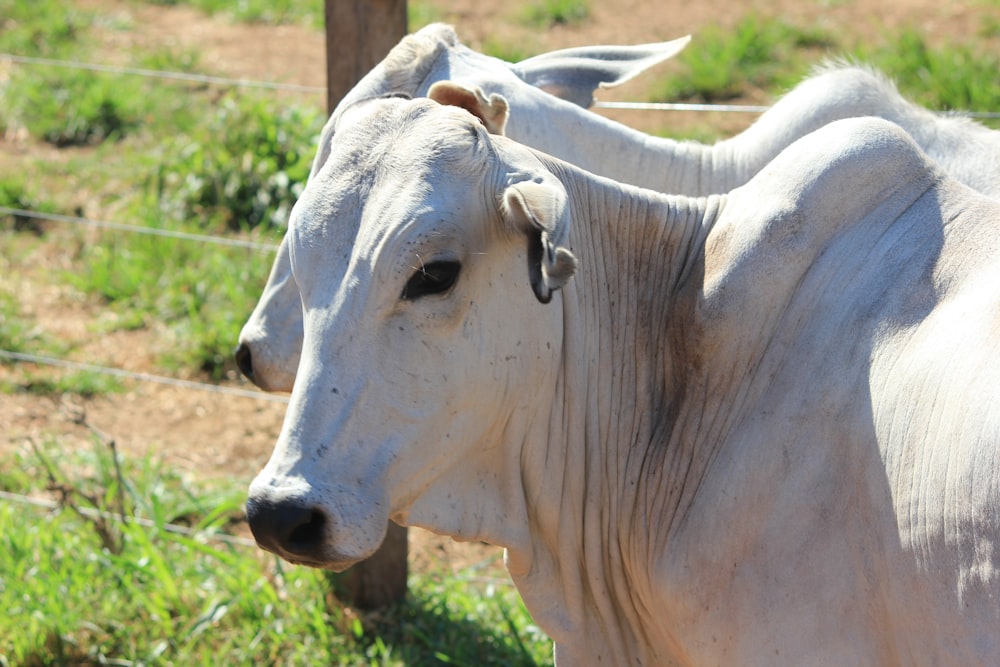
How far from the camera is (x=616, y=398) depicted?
265cm

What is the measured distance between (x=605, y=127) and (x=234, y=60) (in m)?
5.62

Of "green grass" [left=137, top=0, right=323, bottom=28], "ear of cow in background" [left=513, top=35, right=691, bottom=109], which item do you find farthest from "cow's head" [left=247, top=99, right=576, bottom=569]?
"green grass" [left=137, top=0, right=323, bottom=28]

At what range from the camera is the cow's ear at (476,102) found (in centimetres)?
271

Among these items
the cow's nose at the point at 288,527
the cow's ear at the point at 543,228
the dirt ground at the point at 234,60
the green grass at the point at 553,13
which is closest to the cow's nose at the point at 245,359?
the cow's nose at the point at 288,527

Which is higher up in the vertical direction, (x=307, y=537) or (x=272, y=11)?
(x=272, y=11)

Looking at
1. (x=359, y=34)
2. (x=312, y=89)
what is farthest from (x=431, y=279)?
(x=312, y=89)

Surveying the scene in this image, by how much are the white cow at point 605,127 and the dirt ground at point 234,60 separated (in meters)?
2.06

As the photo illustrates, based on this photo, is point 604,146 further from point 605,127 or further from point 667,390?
point 667,390

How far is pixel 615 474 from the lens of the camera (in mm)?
2658

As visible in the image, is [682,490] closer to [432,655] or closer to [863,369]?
[863,369]

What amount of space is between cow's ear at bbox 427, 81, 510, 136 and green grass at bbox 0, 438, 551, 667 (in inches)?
70.5

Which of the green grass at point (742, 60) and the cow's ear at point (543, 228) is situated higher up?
the cow's ear at point (543, 228)

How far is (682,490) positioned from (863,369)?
0.44 meters

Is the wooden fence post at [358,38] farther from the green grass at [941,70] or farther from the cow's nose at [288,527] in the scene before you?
the green grass at [941,70]
